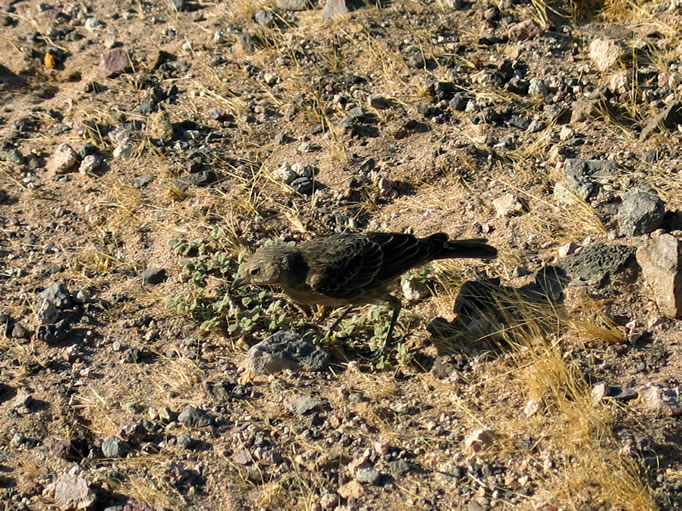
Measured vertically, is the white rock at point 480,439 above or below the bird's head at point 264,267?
below

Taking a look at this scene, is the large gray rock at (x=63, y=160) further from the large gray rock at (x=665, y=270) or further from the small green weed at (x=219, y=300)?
the large gray rock at (x=665, y=270)

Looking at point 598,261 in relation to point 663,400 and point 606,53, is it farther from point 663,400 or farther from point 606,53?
point 606,53

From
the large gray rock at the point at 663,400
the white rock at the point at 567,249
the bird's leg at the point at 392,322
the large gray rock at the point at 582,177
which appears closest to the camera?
the large gray rock at the point at 663,400

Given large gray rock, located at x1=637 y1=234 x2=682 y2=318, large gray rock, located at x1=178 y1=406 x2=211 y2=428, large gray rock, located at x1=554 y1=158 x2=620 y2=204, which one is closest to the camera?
large gray rock, located at x1=178 y1=406 x2=211 y2=428

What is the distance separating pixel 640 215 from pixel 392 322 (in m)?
2.23

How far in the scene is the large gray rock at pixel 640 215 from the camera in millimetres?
7301

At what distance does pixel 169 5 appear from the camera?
11.1 m

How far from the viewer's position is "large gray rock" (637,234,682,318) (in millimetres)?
6566

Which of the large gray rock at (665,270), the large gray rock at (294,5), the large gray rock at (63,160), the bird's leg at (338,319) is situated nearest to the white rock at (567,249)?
the large gray rock at (665,270)

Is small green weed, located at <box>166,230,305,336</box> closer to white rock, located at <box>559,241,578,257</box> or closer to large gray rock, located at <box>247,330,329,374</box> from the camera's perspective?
large gray rock, located at <box>247,330,329,374</box>

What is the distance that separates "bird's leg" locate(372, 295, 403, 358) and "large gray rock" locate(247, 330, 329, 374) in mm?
413

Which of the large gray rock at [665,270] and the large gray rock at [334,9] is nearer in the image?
the large gray rock at [665,270]

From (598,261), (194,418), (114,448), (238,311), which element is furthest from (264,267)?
(598,261)

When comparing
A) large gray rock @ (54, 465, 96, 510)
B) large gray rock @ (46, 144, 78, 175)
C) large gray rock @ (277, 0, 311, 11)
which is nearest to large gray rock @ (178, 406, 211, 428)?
large gray rock @ (54, 465, 96, 510)
